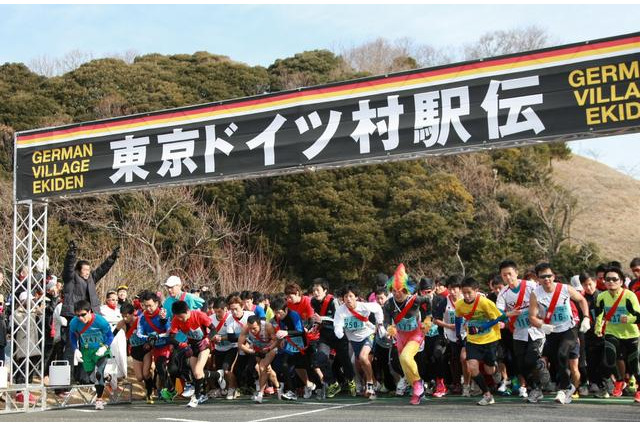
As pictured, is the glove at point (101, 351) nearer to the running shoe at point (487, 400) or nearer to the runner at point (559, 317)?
the running shoe at point (487, 400)

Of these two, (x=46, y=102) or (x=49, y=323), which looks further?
(x=46, y=102)

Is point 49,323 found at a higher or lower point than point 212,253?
lower

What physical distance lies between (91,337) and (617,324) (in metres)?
8.94

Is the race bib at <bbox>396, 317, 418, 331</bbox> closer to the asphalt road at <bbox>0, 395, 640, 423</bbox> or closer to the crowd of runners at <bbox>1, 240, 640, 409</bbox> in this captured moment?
the crowd of runners at <bbox>1, 240, 640, 409</bbox>

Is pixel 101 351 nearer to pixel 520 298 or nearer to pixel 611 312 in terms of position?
pixel 520 298

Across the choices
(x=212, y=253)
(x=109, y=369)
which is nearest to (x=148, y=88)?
(x=212, y=253)

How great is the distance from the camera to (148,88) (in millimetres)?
40938

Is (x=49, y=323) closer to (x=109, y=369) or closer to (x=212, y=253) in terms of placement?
(x=109, y=369)

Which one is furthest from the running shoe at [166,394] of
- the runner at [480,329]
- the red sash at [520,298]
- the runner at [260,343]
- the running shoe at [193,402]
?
the red sash at [520,298]

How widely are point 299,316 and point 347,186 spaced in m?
21.2

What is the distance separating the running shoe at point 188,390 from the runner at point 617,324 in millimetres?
6881

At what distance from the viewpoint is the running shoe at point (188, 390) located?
46.7 feet

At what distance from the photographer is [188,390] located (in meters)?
14.4

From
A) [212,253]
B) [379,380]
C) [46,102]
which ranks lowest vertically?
[379,380]
